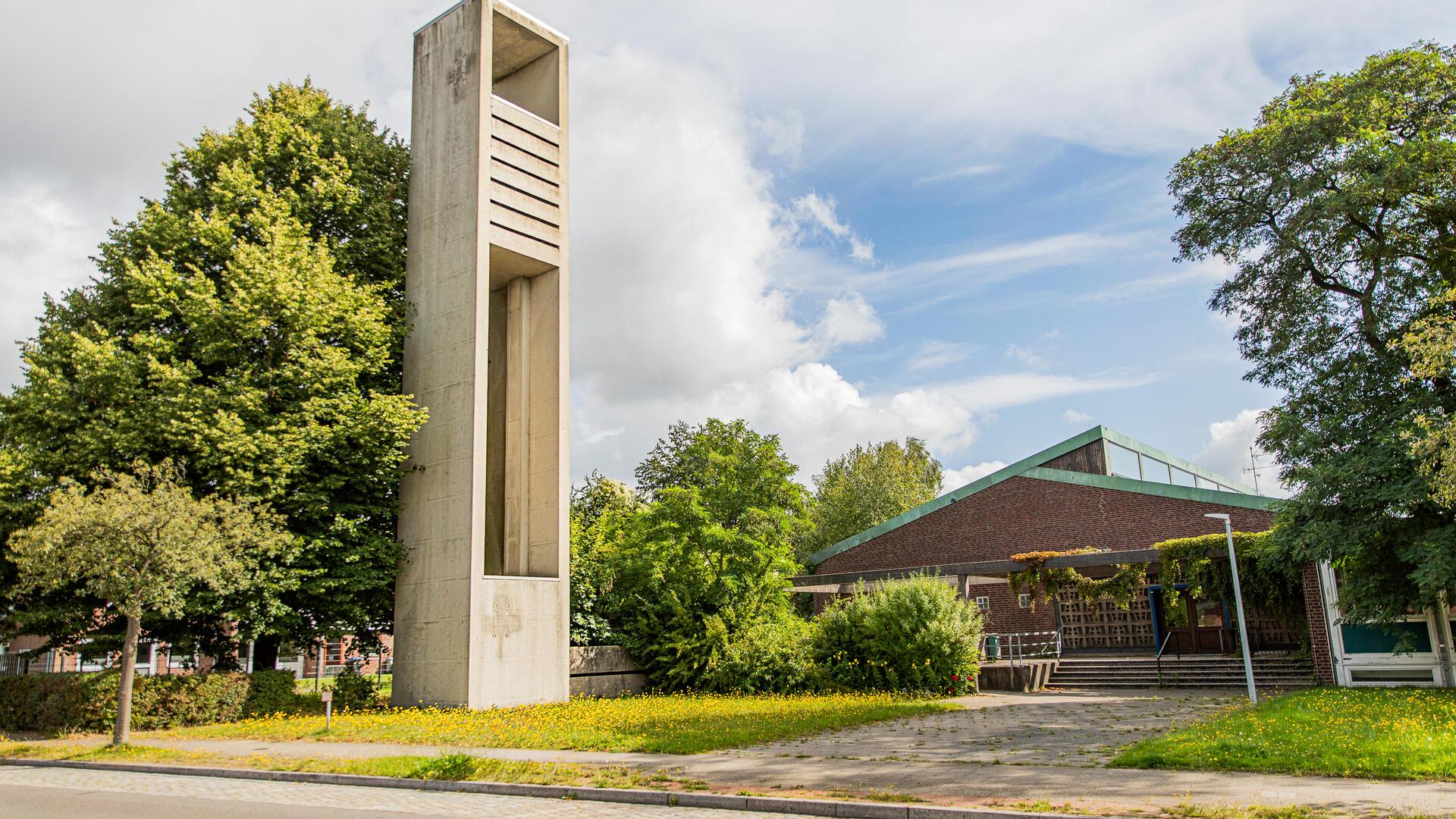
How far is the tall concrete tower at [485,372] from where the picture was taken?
2097cm

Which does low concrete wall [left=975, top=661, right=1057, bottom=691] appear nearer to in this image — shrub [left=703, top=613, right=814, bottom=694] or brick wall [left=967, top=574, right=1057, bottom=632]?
shrub [left=703, top=613, right=814, bottom=694]

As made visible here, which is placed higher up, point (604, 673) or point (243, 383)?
point (243, 383)

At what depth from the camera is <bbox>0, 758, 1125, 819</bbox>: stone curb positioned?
8586 mm

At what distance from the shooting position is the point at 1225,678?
81.5 ft

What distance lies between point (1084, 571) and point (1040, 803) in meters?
23.9

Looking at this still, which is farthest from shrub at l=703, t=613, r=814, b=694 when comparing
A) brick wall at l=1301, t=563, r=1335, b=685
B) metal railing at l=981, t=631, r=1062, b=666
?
brick wall at l=1301, t=563, r=1335, b=685

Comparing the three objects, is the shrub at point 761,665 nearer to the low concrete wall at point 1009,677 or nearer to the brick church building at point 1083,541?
the low concrete wall at point 1009,677

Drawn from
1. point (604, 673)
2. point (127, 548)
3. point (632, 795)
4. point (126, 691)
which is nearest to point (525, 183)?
point (604, 673)

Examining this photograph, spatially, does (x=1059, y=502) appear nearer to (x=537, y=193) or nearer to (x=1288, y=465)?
(x=1288, y=465)

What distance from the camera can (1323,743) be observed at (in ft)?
35.9

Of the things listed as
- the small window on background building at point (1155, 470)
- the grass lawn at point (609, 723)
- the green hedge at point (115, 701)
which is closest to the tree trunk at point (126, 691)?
the grass lawn at point (609, 723)

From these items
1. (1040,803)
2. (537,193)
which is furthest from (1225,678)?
(537,193)

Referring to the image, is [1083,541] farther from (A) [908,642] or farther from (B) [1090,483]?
(A) [908,642]

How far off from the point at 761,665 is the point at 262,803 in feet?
49.1
